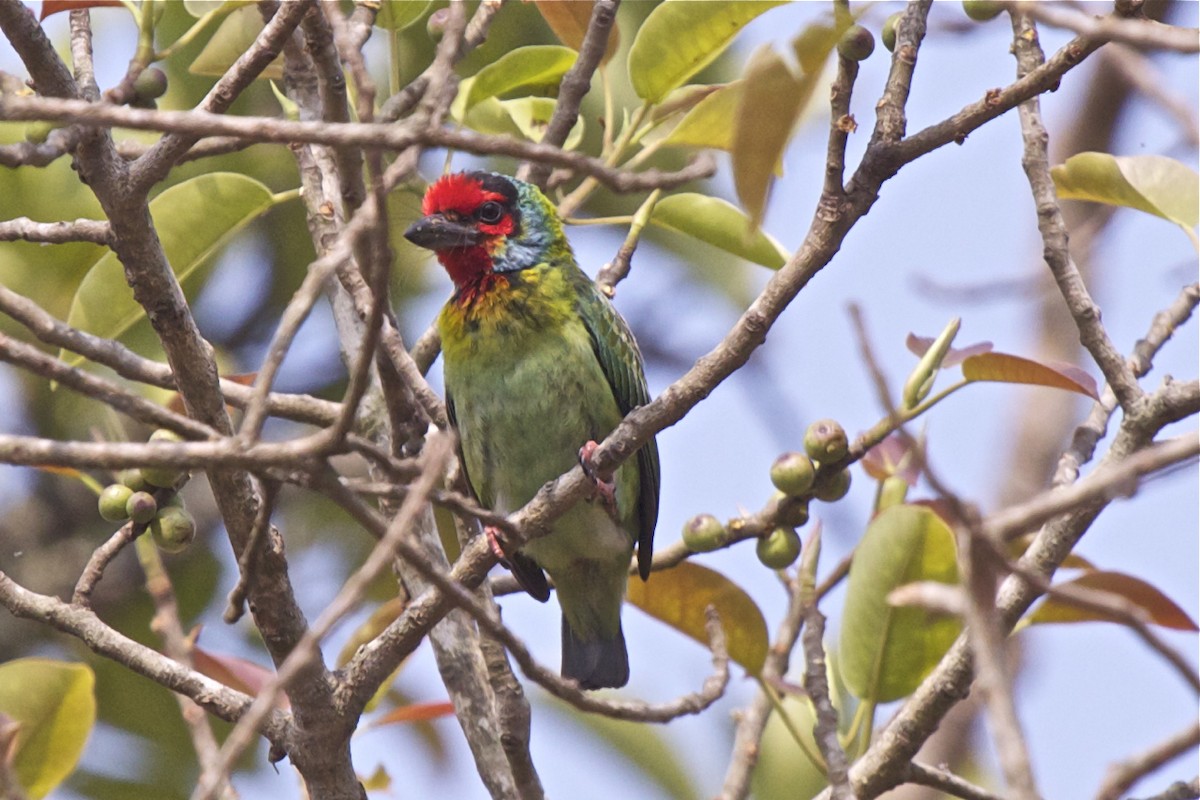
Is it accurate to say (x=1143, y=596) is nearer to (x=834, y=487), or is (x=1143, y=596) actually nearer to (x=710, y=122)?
(x=834, y=487)

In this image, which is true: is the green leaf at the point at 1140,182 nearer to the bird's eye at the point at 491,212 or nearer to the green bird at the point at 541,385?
the green bird at the point at 541,385

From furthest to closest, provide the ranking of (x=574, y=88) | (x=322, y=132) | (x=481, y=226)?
(x=481, y=226) → (x=574, y=88) → (x=322, y=132)

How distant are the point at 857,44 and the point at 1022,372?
3.19 ft

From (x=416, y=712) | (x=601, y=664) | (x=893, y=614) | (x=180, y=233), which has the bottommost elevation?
(x=416, y=712)

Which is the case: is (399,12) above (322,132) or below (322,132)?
above

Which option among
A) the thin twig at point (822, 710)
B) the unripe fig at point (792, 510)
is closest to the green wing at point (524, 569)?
the unripe fig at point (792, 510)

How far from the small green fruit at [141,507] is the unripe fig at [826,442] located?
125 centimetres

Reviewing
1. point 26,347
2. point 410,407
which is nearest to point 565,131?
point 410,407

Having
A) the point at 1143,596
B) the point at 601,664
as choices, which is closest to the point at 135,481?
the point at 601,664

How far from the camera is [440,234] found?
12.7 feet

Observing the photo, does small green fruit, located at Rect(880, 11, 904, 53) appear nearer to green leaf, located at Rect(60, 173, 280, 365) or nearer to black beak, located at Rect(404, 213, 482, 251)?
green leaf, located at Rect(60, 173, 280, 365)

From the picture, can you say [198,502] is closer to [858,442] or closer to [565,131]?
[565,131]

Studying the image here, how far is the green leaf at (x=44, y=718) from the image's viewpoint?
267cm

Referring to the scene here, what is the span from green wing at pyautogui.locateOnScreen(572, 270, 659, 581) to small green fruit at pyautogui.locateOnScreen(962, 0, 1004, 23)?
4.81ft
